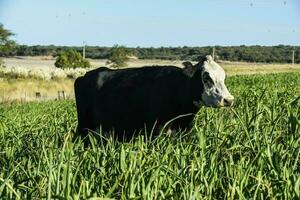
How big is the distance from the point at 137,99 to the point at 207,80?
116 centimetres

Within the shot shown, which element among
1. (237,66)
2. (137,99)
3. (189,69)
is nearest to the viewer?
(189,69)

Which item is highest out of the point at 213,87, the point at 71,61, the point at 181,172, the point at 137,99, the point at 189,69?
the point at 189,69

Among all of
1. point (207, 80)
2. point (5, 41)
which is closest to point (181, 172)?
point (207, 80)

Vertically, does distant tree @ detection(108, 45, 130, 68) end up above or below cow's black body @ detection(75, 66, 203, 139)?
below

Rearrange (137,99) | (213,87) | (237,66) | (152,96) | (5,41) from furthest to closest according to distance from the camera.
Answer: (237,66) → (5,41) → (137,99) → (152,96) → (213,87)

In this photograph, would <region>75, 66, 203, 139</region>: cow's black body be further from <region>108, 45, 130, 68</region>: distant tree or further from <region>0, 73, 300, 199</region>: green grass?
<region>108, 45, 130, 68</region>: distant tree

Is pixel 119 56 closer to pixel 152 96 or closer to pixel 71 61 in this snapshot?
pixel 71 61

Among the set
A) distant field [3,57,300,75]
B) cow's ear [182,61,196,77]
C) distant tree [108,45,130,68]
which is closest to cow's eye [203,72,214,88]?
cow's ear [182,61,196,77]

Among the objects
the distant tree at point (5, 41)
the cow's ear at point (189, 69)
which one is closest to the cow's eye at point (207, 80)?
the cow's ear at point (189, 69)

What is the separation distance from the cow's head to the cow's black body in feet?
0.07

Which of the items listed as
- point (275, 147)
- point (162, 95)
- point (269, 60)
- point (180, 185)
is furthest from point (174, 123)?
point (269, 60)

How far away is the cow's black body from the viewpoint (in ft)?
25.3

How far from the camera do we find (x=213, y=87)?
24.4 ft

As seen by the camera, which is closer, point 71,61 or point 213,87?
point 213,87
